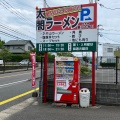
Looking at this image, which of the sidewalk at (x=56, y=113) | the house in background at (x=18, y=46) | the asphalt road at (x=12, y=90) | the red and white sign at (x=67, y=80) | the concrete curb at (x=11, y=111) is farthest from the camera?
the house in background at (x=18, y=46)

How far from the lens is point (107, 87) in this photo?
9.66 metres

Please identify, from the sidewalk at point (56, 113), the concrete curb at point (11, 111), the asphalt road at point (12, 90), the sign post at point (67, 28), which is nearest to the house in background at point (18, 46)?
the asphalt road at point (12, 90)

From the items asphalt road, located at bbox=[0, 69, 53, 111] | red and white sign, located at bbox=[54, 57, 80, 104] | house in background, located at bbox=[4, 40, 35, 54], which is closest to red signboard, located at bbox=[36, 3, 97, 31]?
red and white sign, located at bbox=[54, 57, 80, 104]

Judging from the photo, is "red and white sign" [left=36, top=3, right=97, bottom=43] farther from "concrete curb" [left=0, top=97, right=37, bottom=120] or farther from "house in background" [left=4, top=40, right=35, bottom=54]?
"house in background" [left=4, top=40, right=35, bottom=54]

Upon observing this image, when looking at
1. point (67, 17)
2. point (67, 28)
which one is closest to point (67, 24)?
point (67, 28)

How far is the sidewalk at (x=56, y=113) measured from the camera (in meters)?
7.75

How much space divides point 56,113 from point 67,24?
3.52 metres

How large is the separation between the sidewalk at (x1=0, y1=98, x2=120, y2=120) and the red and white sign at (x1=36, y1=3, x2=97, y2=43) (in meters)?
2.59

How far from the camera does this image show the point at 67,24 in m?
9.88

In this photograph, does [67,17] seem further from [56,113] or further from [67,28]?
[56,113]

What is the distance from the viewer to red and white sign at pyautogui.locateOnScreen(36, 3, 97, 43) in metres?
9.57

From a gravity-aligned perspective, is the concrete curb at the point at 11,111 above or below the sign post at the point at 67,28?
below

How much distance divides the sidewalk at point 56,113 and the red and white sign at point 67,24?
2.59 meters

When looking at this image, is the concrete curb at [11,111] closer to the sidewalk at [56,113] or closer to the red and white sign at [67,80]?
the sidewalk at [56,113]
